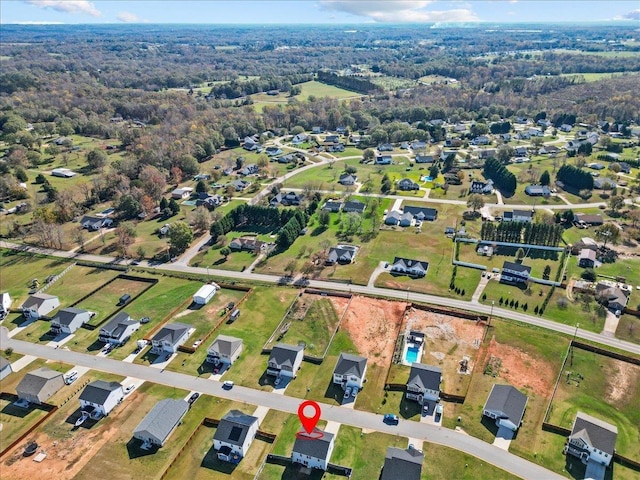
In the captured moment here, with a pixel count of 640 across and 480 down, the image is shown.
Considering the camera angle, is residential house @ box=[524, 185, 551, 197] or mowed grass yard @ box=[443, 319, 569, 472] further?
residential house @ box=[524, 185, 551, 197]

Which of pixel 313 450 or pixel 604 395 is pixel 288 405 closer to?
pixel 313 450

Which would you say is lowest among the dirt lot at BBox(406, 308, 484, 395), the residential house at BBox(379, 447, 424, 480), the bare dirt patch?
the dirt lot at BBox(406, 308, 484, 395)

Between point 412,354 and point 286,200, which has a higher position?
point 286,200

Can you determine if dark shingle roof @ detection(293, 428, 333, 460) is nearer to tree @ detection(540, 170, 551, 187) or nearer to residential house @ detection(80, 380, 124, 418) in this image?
residential house @ detection(80, 380, 124, 418)

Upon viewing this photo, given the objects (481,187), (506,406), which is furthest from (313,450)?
(481,187)

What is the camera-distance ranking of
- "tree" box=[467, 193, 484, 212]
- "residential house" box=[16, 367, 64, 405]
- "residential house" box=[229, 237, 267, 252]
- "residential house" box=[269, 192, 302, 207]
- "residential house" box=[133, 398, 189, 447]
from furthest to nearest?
"residential house" box=[269, 192, 302, 207]
"tree" box=[467, 193, 484, 212]
"residential house" box=[229, 237, 267, 252]
"residential house" box=[16, 367, 64, 405]
"residential house" box=[133, 398, 189, 447]

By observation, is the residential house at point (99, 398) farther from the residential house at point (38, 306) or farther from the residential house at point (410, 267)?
the residential house at point (410, 267)

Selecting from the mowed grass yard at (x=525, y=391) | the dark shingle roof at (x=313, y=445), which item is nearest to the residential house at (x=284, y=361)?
the dark shingle roof at (x=313, y=445)

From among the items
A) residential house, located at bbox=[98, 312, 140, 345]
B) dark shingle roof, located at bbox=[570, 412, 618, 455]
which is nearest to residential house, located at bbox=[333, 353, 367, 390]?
dark shingle roof, located at bbox=[570, 412, 618, 455]
